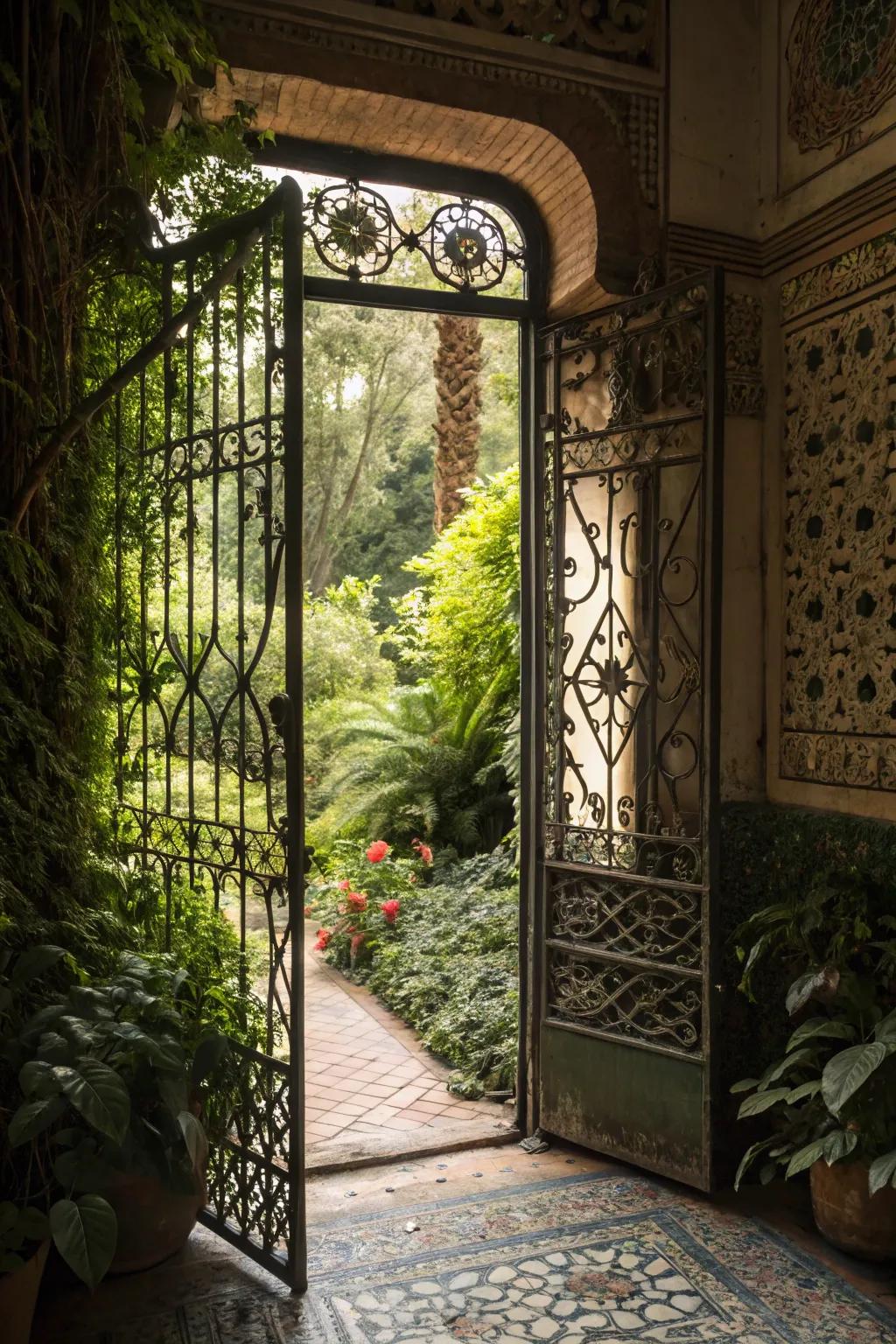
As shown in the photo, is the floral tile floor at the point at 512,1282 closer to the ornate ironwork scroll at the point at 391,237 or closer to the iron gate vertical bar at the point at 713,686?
the iron gate vertical bar at the point at 713,686

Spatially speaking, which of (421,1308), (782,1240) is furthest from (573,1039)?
(421,1308)

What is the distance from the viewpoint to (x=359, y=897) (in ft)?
23.0

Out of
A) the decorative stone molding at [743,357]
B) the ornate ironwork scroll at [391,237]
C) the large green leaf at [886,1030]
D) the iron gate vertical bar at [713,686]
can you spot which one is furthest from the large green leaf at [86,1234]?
the decorative stone molding at [743,357]

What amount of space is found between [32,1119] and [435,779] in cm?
574

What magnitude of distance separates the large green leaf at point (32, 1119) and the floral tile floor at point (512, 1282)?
2.37 feet

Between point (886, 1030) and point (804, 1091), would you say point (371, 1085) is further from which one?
point (886, 1030)

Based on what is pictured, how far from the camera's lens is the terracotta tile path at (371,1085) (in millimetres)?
Result: 4238

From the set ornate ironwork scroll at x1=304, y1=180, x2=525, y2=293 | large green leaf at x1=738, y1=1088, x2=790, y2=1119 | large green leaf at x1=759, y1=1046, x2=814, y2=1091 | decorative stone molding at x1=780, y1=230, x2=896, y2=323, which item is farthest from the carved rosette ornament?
large green leaf at x1=738, y1=1088, x2=790, y2=1119

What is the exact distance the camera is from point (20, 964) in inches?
110

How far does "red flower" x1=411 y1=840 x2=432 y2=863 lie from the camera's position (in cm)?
747

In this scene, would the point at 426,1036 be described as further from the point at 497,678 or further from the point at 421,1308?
the point at 497,678

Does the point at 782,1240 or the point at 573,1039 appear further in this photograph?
the point at 573,1039

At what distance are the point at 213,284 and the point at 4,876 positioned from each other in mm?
1711

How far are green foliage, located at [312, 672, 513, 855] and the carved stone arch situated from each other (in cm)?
436
